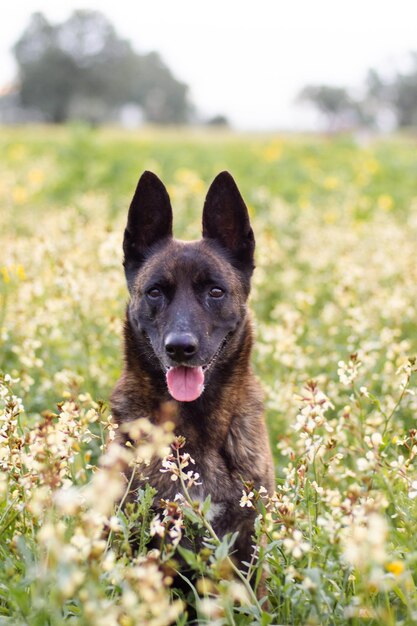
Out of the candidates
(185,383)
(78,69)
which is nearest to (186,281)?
(185,383)

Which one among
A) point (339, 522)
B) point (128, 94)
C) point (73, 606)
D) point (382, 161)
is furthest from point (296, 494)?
point (128, 94)

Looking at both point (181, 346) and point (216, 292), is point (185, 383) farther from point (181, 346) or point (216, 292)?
point (216, 292)

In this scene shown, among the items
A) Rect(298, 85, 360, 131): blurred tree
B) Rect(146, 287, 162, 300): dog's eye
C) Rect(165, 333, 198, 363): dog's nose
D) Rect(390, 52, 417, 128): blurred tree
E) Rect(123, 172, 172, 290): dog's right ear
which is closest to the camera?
Rect(165, 333, 198, 363): dog's nose

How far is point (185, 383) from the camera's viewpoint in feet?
9.98

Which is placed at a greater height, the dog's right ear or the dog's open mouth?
the dog's right ear

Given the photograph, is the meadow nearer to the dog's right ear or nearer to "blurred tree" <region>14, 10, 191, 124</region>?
the dog's right ear

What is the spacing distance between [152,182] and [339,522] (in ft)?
6.70

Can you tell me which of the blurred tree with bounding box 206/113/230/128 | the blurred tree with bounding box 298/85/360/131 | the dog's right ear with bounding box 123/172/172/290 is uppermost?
the dog's right ear with bounding box 123/172/172/290

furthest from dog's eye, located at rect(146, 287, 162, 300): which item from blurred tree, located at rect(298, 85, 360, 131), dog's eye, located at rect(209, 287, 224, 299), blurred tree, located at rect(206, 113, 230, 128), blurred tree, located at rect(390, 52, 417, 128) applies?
blurred tree, located at rect(298, 85, 360, 131)

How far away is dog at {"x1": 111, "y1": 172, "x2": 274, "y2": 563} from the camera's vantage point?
2.89 m

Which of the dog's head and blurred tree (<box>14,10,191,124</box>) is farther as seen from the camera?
blurred tree (<box>14,10,191,124</box>)

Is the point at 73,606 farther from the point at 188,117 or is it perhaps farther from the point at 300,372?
the point at 188,117

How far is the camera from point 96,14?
7912cm

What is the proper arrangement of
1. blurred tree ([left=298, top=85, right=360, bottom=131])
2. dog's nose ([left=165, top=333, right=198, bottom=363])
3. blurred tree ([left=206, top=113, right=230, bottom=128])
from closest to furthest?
dog's nose ([left=165, top=333, right=198, bottom=363]), blurred tree ([left=206, top=113, right=230, bottom=128]), blurred tree ([left=298, top=85, right=360, bottom=131])
